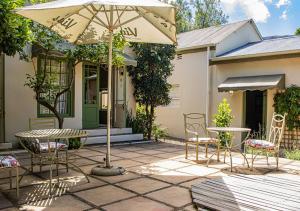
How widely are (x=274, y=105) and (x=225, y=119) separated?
6.48 feet

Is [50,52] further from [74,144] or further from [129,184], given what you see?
[129,184]

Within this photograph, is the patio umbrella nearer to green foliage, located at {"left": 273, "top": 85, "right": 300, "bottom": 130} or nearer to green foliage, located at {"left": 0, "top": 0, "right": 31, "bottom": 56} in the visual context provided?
green foliage, located at {"left": 0, "top": 0, "right": 31, "bottom": 56}

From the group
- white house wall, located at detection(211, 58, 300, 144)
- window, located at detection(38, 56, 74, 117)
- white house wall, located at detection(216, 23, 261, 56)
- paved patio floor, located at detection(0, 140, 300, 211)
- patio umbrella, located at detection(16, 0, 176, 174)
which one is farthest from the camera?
white house wall, located at detection(216, 23, 261, 56)

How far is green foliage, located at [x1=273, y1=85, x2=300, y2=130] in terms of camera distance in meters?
9.55

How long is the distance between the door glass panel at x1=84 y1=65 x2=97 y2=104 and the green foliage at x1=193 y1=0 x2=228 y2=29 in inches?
845

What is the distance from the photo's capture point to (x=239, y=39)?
516 inches

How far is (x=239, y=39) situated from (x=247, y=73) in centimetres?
256

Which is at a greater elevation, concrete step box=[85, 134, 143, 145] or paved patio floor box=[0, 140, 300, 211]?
concrete step box=[85, 134, 143, 145]

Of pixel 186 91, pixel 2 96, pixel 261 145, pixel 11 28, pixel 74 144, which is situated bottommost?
pixel 74 144

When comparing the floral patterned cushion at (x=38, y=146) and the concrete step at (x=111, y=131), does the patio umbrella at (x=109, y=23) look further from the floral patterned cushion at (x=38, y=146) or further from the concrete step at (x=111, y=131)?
the concrete step at (x=111, y=131)

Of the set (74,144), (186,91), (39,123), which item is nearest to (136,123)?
(74,144)

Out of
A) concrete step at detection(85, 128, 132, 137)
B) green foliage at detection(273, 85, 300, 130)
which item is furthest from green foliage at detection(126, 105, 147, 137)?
green foliage at detection(273, 85, 300, 130)

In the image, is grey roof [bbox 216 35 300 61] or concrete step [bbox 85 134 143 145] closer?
concrete step [bbox 85 134 143 145]

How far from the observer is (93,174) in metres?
5.53
